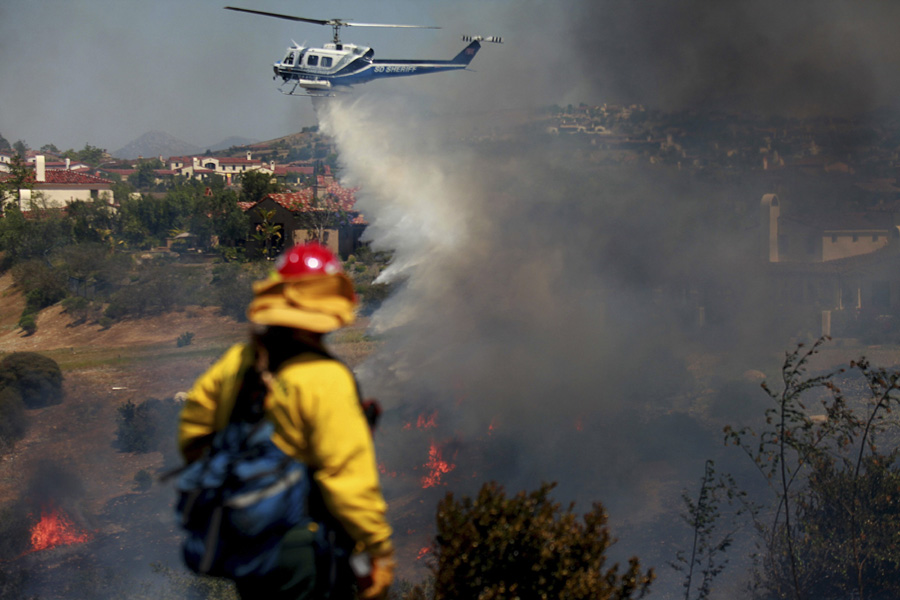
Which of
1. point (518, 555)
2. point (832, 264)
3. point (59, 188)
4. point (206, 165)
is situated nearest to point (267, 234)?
point (59, 188)

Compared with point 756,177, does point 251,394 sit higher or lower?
lower

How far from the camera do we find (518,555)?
516 centimetres

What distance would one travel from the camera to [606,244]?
129 feet

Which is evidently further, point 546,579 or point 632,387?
point 632,387

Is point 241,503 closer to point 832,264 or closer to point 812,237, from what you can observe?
point 832,264

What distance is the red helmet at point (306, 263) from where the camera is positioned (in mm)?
2537

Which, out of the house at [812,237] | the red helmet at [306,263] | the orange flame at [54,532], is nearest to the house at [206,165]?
the house at [812,237]

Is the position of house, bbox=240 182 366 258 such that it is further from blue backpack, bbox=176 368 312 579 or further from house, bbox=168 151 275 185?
house, bbox=168 151 275 185

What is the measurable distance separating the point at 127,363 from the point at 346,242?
64.8ft

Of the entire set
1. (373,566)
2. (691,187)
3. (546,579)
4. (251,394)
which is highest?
(691,187)

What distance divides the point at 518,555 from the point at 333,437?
10.7 feet

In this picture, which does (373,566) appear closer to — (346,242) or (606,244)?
(606,244)

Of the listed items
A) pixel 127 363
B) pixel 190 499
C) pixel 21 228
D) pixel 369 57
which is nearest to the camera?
pixel 190 499

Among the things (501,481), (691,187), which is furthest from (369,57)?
(691,187)
